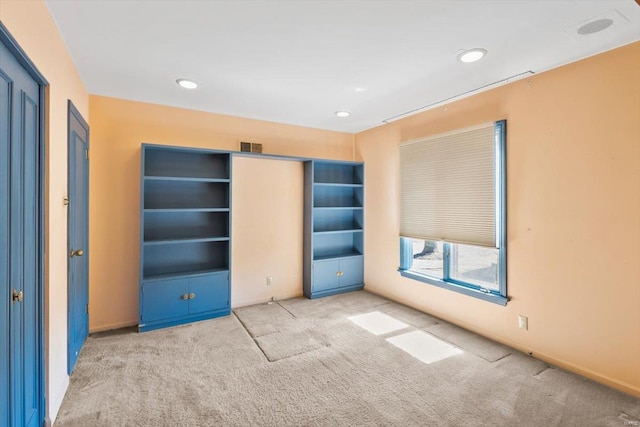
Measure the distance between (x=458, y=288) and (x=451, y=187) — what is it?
1.14 metres

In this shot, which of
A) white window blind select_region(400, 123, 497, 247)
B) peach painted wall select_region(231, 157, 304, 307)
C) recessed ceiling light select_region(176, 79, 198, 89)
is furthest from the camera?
peach painted wall select_region(231, 157, 304, 307)

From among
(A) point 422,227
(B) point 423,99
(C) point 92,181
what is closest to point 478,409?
(A) point 422,227

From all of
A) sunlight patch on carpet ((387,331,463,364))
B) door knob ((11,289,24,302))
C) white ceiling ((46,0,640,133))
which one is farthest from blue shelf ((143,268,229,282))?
sunlight patch on carpet ((387,331,463,364))

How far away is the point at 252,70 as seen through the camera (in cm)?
272

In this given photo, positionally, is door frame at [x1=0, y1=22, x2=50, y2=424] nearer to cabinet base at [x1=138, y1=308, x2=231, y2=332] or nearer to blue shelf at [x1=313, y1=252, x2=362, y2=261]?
cabinet base at [x1=138, y1=308, x2=231, y2=332]

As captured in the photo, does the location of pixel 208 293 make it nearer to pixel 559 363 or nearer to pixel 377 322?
pixel 377 322

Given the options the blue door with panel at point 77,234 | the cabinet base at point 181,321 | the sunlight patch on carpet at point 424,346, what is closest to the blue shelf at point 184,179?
the blue door with panel at point 77,234

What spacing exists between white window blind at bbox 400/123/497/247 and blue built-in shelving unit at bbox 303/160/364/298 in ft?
3.27

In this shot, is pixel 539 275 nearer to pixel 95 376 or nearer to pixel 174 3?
pixel 174 3

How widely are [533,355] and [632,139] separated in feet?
6.45

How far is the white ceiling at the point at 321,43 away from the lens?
1.85 metres

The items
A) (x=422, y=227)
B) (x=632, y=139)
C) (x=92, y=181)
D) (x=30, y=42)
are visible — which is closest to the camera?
(x=30, y=42)

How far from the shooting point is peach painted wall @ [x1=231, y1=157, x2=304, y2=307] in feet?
13.5

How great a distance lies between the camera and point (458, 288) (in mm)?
3381
